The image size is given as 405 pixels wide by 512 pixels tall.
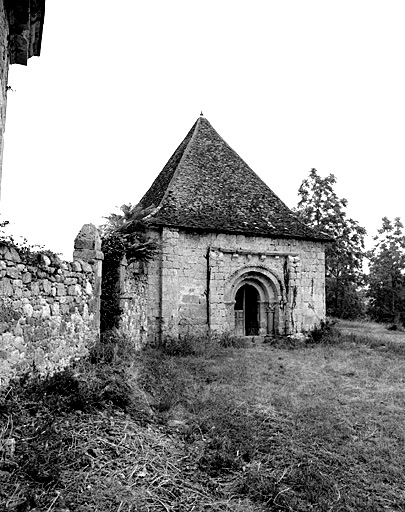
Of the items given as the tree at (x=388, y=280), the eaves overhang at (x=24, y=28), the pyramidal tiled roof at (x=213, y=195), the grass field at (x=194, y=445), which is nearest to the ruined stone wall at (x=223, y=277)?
the pyramidal tiled roof at (x=213, y=195)

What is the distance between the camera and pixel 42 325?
5.60 meters

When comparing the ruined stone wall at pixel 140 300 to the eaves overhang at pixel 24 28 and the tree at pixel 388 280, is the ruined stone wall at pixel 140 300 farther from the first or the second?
the tree at pixel 388 280

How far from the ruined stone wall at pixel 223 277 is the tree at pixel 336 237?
11039mm

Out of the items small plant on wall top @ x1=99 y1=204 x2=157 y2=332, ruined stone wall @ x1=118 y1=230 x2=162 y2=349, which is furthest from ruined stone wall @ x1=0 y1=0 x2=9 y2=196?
ruined stone wall @ x1=118 y1=230 x2=162 y2=349

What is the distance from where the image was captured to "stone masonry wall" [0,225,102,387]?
15.5ft

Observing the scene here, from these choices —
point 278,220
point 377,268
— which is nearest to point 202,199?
point 278,220

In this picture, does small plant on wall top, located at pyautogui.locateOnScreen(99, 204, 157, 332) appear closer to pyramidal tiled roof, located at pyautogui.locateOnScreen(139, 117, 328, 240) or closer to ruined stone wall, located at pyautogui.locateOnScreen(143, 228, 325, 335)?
pyramidal tiled roof, located at pyautogui.locateOnScreen(139, 117, 328, 240)

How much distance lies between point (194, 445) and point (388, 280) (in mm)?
26124

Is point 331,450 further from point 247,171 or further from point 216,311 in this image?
point 247,171

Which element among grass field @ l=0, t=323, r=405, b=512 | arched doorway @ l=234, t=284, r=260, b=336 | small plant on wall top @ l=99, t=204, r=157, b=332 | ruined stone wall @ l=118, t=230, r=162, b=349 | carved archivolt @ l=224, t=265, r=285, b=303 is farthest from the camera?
arched doorway @ l=234, t=284, r=260, b=336

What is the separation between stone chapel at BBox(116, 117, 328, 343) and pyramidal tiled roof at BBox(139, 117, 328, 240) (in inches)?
1.5

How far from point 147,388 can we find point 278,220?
10.0 meters

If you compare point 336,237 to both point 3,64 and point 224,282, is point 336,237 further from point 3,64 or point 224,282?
point 3,64

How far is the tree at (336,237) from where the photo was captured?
87.6ft
